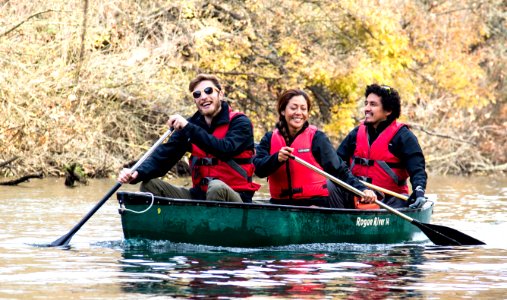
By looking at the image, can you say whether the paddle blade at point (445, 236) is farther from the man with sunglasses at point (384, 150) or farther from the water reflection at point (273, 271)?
the man with sunglasses at point (384, 150)

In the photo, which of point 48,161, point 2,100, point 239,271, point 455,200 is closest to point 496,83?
point 455,200

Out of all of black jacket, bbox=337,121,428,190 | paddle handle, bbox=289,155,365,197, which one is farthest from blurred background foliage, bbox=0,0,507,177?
paddle handle, bbox=289,155,365,197

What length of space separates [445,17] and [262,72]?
7.34m

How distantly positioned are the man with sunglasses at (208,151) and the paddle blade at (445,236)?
5.59ft

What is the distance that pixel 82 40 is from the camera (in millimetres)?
16859

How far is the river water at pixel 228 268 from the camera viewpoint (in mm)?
7355

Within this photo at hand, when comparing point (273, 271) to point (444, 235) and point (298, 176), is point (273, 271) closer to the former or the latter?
point (298, 176)

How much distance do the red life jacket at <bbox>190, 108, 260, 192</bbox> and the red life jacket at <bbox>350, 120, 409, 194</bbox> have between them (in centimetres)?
173

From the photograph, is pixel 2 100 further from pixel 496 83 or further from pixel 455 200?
pixel 496 83

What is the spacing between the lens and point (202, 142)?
31.7 feet

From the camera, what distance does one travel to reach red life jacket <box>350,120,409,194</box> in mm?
11344

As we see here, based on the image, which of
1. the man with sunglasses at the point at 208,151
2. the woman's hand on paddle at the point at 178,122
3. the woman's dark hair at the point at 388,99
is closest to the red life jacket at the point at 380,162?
the woman's dark hair at the point at 388,99

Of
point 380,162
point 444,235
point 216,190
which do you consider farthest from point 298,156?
point 444,235

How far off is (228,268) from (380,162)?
3.30m
